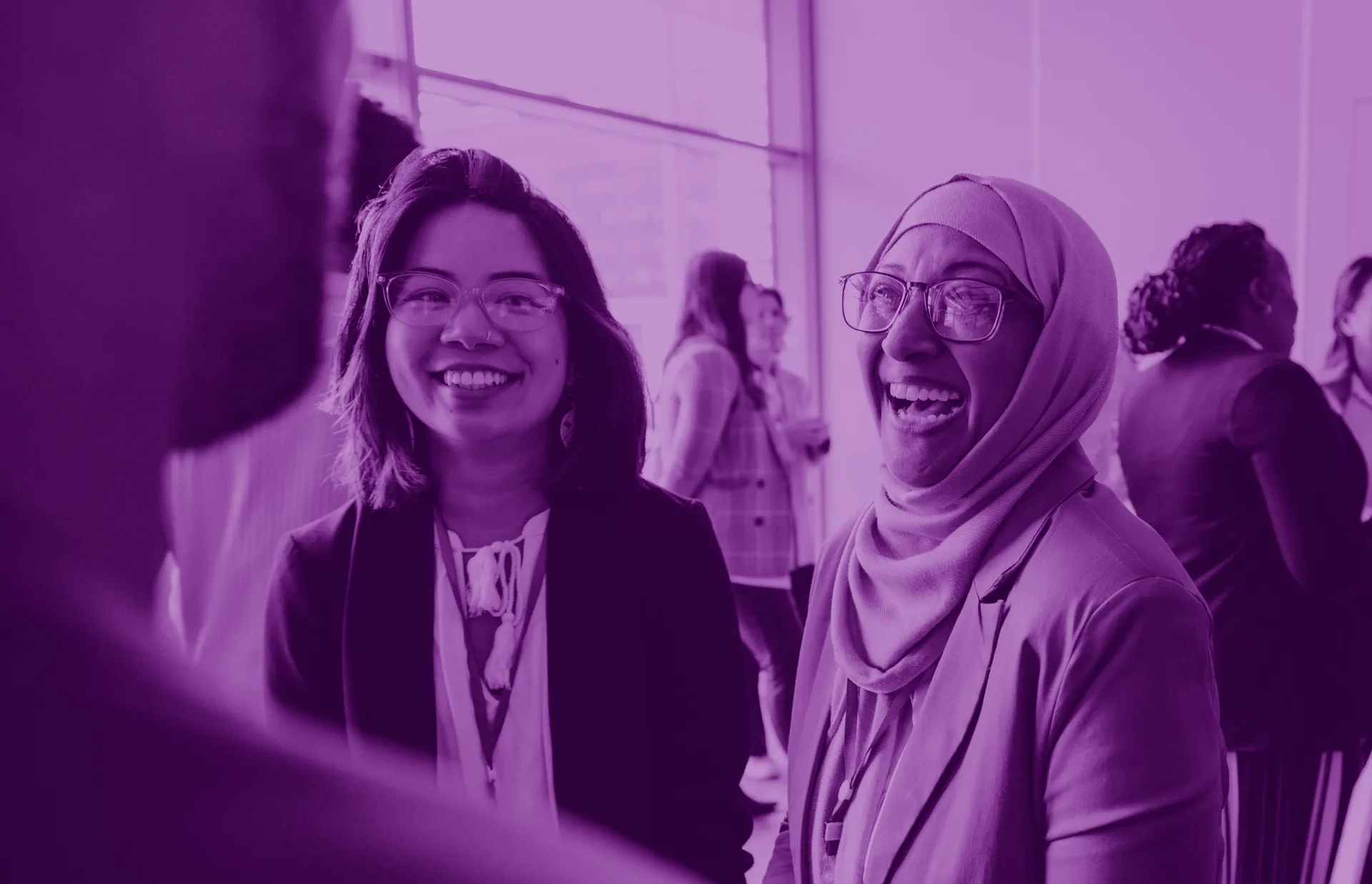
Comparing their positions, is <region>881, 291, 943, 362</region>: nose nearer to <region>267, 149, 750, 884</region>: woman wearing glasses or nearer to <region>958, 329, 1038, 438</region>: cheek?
<region>958, 329, 1038, 438</region>: cheek

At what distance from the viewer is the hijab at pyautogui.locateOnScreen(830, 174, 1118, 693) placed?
1.04 meters

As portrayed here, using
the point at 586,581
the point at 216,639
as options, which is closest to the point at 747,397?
the point at 586,581

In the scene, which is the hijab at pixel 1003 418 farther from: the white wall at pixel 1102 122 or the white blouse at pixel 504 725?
the white wall at pixel 1102 122

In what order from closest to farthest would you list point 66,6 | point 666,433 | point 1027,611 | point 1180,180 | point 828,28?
point 66,6 < point 1027,611 < point 666,433 < point 1180,180 < point 828,28

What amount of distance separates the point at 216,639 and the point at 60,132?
1.26 ft

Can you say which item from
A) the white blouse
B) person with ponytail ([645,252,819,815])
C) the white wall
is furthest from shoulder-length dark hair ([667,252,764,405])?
the white blouse

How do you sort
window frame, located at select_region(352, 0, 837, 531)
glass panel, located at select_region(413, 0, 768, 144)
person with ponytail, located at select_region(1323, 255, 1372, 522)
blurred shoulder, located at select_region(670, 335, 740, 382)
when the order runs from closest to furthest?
person with ponytail, located at select_region(1323, 255, 1372, 522)
blurred shoulder, located at select_region(670, 335, 740, 382)
glass panel, located at select_region(413, 0, 768, 144)
window frame, located at select_region(352, 0, 837, 531)

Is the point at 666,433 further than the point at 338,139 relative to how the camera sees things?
Yes

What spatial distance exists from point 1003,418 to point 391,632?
2.31 feet

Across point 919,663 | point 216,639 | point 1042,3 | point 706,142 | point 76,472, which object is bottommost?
point 919,663

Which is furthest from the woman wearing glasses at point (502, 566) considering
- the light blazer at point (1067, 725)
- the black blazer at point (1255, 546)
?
the black blazer at point (1255, 546)

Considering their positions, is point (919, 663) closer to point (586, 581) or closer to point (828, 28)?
point (586, 581)

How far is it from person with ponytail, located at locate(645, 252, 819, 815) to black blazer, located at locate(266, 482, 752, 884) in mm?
1647

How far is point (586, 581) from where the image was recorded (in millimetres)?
1045
